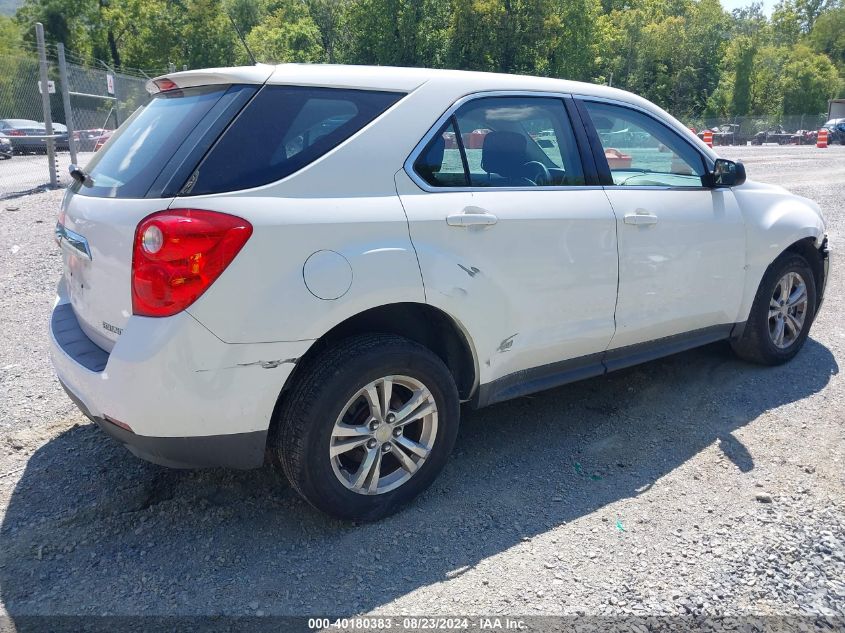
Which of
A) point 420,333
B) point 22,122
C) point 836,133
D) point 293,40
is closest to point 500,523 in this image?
point 420,333

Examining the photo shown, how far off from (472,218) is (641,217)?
1141mm

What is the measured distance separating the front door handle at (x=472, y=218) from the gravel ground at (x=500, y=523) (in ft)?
4.20

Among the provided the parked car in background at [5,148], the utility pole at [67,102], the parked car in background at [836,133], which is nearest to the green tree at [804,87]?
the parked car in background at [836,133]

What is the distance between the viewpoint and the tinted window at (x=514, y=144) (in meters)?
3.34

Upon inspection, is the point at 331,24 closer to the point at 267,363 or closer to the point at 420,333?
the point at 420,333

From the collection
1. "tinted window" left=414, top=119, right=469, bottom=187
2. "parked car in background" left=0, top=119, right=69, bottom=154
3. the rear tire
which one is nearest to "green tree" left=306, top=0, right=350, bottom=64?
"parked car in background" left=0, top=119, right=69, bottom=154

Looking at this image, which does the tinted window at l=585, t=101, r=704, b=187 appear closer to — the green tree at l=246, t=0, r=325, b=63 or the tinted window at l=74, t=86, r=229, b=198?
the tinted window at l=74, t=86, r=229, b=198

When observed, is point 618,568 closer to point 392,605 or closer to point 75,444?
point 392,605

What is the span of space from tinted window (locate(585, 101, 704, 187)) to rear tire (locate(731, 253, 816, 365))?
99 centimetres

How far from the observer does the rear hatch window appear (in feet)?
9.02

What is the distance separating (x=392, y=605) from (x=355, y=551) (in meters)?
0.37

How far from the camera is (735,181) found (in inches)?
171

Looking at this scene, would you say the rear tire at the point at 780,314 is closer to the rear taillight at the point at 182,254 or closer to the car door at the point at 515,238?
the car door at the point at 515,238

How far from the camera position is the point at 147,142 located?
3.08 m
